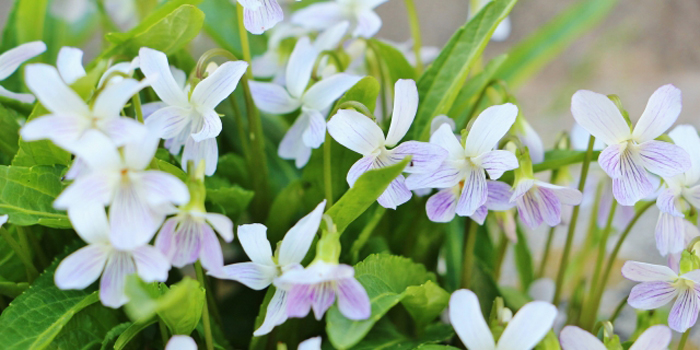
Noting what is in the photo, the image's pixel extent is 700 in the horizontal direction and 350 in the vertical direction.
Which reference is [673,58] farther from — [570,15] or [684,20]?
[570,15]

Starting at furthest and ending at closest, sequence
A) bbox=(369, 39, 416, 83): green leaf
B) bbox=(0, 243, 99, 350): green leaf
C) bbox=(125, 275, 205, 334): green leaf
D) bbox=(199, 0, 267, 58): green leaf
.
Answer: bbox=(199, 0, 267, 58): green leaf → bbox=(369, 39, 416, 83): green leaf → bbox=(0, 243, 99, 350): green leaf → bbox=(125, 275, 205, 334): green leaf

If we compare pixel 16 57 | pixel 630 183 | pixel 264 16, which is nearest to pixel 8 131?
pixel 16 57

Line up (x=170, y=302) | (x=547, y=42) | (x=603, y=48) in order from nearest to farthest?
(x=170, y=302) → (x=547, y=42) → (x=603, y=48)

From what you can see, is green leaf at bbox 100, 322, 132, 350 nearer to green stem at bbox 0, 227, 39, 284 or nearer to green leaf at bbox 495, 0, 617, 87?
green stem at bbox 0, 227, 39, 284

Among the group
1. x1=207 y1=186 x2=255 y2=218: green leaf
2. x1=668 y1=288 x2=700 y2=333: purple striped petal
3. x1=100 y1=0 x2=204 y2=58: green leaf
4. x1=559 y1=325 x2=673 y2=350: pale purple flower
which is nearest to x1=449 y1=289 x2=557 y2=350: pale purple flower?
x1=559 y1=325 x2=673 y2=350: pale purple flower

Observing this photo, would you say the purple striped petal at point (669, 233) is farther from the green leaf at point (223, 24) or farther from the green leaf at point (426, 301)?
the green leaf at point (223, 24)

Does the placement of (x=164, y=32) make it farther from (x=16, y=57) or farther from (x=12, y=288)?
(x=12, y=288)

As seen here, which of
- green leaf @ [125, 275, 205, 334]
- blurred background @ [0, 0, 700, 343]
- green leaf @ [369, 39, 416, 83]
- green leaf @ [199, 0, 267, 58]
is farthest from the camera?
blurred background @ [0, 0, 700, 343]

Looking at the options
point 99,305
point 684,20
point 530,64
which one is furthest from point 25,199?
point 684,20
